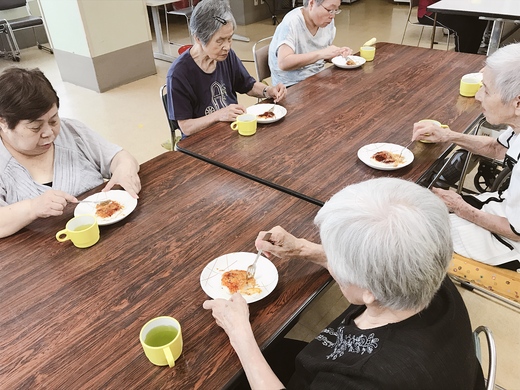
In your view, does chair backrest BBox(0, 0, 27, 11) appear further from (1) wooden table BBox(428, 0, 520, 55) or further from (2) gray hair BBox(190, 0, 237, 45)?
(1) wooden table BBox(428, 0, 520, 55)

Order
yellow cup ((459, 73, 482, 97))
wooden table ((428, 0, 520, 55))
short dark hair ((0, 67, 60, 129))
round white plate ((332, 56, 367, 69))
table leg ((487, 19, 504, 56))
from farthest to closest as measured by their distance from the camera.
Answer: table leg ((487, 19, 504, 56)) < wooden table ((428, 0, 520, 55)) < round white plate ((332, 56, 367, 69)) < yellow cup ((459, 73, 482, 97)) < short dark hair ((0, 67, 60, 129))

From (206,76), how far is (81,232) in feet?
4.00

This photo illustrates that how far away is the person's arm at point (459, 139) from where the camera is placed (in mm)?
1741

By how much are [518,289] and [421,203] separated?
990mm

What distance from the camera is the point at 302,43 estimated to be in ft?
9.00

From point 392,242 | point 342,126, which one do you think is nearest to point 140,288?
point 392,242

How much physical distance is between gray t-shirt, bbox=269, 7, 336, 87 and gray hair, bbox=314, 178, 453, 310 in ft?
6.68

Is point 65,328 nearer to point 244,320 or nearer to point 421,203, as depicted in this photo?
point 244,320

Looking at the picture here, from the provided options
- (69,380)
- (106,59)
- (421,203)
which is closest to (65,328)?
(69,380)

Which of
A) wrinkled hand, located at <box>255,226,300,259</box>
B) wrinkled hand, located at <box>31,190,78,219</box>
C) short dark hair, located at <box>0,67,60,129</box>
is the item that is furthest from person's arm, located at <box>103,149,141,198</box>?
wrinkled hand, located at <box>255,226,300,259</box>

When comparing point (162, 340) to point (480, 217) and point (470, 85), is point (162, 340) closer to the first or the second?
point (480, 217)

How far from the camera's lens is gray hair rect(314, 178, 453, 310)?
2.60ft

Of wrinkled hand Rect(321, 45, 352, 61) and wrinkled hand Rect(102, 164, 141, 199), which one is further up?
wrinkled hand Rect(321, 45, 352, 61)

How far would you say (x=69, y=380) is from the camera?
3.03ft
